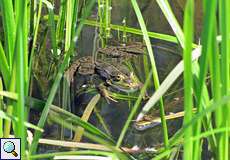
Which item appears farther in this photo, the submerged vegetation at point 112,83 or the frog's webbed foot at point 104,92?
the frog's webbed foot at point 104,92

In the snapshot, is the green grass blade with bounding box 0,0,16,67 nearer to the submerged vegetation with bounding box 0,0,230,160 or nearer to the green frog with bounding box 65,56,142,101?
the submerged vegetation with bounding box 0,0,230,160

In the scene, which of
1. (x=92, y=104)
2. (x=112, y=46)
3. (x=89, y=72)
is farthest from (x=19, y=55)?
(x=112, y=46)

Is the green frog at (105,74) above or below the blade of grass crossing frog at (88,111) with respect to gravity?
above

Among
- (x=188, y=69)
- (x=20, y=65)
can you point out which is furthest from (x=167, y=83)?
(x=20, y=65)

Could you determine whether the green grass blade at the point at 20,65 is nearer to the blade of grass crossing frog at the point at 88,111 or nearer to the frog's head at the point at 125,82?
the blade of grass crossing frog at the point at 88,111

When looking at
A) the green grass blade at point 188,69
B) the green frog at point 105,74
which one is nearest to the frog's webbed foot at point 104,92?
the green frog at point 105,74

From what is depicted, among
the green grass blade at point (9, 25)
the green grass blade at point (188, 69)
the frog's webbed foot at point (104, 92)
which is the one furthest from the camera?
the frog's webbed foot at point (104, 92)

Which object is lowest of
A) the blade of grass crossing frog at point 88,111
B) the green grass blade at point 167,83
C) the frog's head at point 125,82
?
the blade of grass crossing frog at point 88,111
